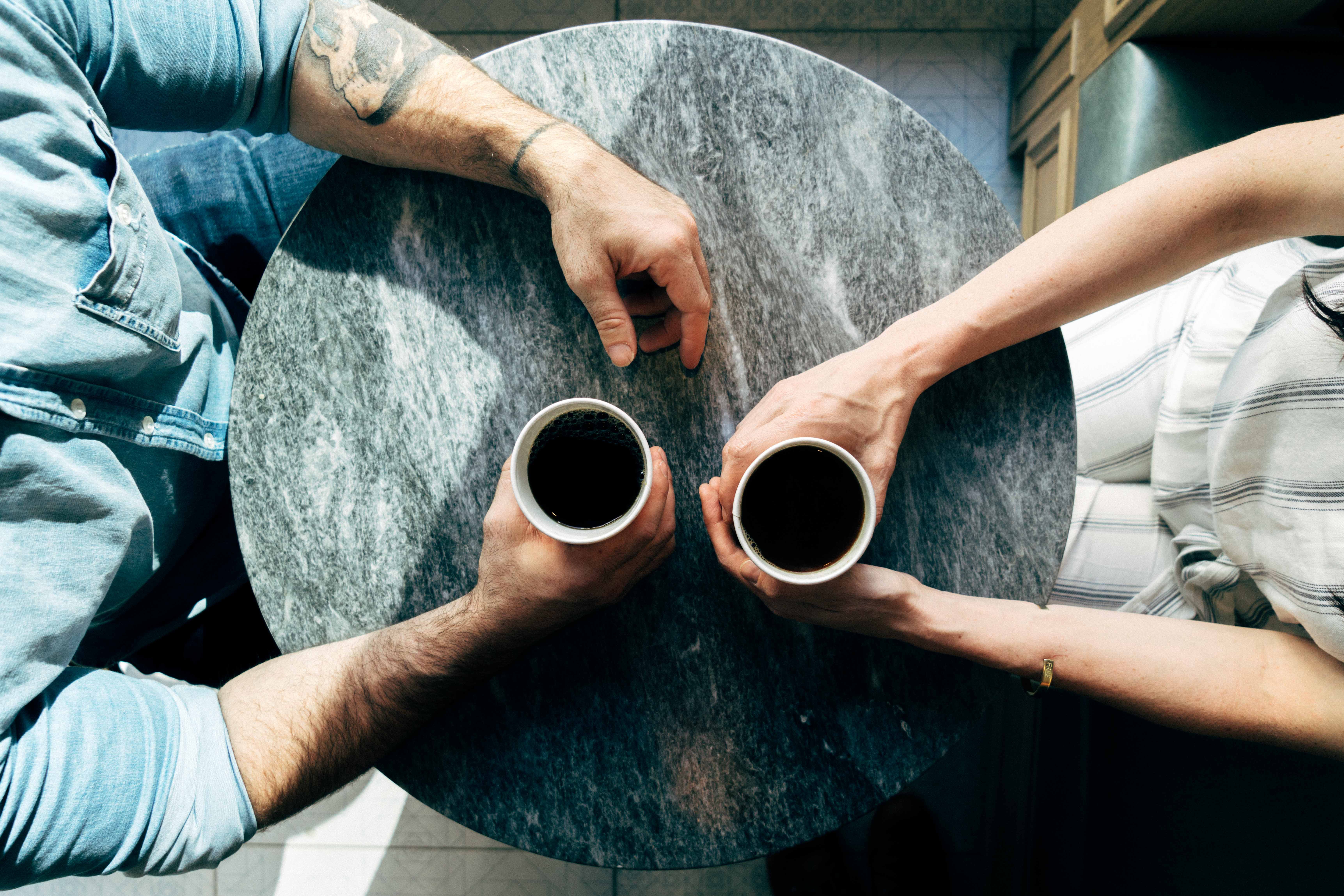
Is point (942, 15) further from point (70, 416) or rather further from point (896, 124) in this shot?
point (70, 416)

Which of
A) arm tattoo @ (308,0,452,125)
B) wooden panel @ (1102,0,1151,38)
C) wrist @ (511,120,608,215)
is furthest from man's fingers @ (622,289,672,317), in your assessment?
wooden panel @ (1102,0,1151,38)

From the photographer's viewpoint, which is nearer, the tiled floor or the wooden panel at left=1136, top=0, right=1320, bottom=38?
the wooden panel at left=1136, top=0, right=1320, bottom=38

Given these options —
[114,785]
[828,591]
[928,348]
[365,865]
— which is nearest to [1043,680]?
[828,591]

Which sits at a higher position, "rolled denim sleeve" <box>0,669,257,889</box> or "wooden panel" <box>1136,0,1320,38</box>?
"wooden panel" <box>1136,0,1320,38</box>

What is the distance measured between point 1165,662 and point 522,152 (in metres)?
0.92

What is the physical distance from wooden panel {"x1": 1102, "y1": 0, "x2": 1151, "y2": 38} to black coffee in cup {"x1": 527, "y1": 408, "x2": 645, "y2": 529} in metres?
1.19

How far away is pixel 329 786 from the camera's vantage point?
0.76m

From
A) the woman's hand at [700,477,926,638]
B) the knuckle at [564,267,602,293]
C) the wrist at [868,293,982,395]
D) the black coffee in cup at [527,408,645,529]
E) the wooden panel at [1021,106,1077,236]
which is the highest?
the wooden panel at [1021,106,1077,236]

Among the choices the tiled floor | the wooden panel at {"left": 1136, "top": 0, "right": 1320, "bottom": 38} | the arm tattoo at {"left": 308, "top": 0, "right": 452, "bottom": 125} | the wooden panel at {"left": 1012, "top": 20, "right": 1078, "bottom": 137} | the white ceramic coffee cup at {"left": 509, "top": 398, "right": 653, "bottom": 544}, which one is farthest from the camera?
the tiled floor

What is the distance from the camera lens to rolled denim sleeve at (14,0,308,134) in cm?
73

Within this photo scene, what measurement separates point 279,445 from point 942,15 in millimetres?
1738

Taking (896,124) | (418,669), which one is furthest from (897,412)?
(418,669)

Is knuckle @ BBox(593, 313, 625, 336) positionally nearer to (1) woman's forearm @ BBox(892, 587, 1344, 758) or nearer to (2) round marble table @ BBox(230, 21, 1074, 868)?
(2) round marble table @ BBox(230, 21, 1074, 868)

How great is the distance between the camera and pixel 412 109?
0.77 meters
